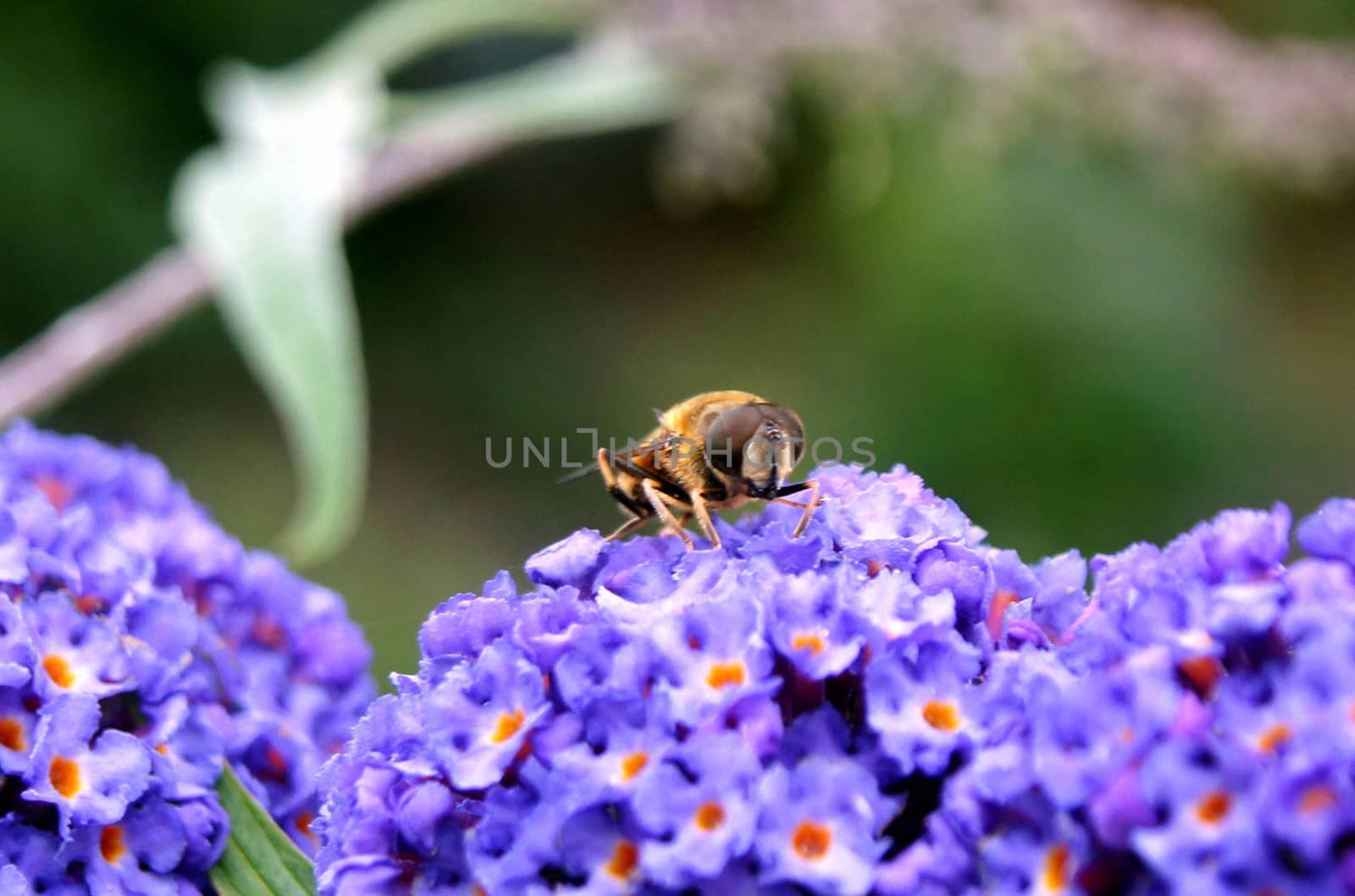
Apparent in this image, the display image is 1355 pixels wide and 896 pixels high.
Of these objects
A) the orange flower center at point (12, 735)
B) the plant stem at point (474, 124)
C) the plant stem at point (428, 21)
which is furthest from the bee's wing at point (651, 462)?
the plant stem at point (428, 21)

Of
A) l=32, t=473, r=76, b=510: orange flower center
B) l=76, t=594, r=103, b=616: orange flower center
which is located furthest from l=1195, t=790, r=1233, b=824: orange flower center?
l=32, t=473, r=76, b=510: orange flower center

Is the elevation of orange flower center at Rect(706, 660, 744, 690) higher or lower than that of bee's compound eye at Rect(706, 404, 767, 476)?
lower

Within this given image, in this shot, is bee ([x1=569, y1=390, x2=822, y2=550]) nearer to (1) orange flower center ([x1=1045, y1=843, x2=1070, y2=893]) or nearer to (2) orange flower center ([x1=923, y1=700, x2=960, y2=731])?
(2) orange flower center ([x1=923, y1=700, x2=960, y2=731])

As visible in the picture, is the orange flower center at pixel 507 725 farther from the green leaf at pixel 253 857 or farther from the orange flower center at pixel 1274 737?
the orange flower center at pixel 1274 737

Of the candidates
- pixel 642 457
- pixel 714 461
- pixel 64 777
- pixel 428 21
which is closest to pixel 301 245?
pixel 428 21

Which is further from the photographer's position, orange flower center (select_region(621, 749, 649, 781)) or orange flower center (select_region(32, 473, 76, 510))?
orange flower center (select_region(32, 473, 76, 510))

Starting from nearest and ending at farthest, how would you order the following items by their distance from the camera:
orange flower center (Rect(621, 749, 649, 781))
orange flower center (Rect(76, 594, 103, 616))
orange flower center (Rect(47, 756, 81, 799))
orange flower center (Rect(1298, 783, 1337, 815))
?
1. orange flower center (Rect(1298, 783, 1337, 815))
2. orange flower center (Rect(621, 749, 649, 781))
3. orange flower center (Rect(47, 756, 81, 799))
4. orange flower center (Rect(76, 594, 103, 616))

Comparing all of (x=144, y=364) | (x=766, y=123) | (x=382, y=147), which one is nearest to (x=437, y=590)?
(x=144, y=364)

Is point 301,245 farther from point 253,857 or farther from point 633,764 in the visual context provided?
point 633,764
